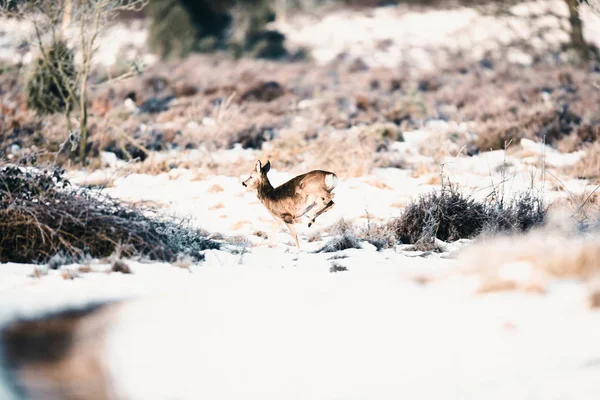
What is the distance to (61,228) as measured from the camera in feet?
17.0

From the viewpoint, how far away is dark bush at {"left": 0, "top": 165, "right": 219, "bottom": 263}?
504cm

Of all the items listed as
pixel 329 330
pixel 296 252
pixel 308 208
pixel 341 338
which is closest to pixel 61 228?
pixel 296 252

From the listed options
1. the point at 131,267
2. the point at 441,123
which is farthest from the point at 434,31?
the point at 131,267

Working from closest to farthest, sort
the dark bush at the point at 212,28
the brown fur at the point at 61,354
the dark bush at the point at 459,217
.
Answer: the brown fur at the point at 61,354 < the dark bush at the point at 459,217 < the dark bush at the point at 212,28

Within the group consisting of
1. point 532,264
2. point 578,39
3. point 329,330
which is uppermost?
point 532,264

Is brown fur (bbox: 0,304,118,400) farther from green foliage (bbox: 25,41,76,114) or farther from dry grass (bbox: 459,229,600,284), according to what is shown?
green foliage (bbox: 25,41,76,114)

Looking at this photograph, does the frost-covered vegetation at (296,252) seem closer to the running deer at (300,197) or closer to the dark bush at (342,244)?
the dark bush at (342,244)

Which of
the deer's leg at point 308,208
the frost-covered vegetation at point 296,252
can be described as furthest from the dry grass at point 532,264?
the deer's leg at point 308,208

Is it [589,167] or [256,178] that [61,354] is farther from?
[589,167]

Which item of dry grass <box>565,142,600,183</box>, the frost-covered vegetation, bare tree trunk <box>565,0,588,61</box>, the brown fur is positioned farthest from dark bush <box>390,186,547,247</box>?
bare tree trunk <box>565,0,588,61</box>

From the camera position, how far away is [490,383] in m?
2.75

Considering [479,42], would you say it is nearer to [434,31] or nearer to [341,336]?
[434,31]

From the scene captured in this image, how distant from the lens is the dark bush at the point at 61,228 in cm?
504

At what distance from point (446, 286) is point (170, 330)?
5.02 ft
